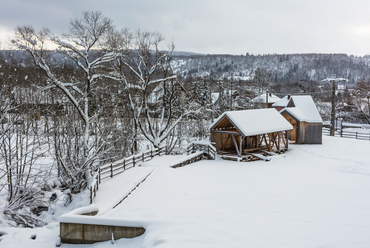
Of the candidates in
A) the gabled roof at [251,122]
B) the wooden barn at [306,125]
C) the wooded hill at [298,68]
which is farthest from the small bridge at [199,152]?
the wooded hill at [298,68]

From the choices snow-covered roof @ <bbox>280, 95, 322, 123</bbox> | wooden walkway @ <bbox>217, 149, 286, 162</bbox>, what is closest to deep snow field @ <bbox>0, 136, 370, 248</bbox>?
wooden walkway @ <bbox>217, 149, 286, 162</bbox>

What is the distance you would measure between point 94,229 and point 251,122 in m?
14.4

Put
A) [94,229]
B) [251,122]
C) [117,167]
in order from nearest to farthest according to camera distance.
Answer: [94,229] < [117,167] < [251,122]

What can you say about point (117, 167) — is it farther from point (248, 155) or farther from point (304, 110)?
point (304, 110)

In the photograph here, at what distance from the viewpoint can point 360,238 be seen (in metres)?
6.26

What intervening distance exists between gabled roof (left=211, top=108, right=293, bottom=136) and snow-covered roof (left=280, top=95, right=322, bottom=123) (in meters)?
3.86

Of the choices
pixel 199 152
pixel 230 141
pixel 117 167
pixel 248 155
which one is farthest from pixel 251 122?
pixel 117 167

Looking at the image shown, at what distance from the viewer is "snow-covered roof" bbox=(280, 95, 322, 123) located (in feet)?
80.4

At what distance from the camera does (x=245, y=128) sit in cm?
1844

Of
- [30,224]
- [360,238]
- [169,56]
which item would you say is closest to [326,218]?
[360,238]

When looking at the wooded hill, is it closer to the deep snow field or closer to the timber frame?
the timber frame

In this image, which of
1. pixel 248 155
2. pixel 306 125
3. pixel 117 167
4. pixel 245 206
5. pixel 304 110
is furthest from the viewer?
pixel 304 110

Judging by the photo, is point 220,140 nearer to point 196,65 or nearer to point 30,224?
point 30,224

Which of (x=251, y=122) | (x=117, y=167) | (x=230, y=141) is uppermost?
(x=251, y=122)
